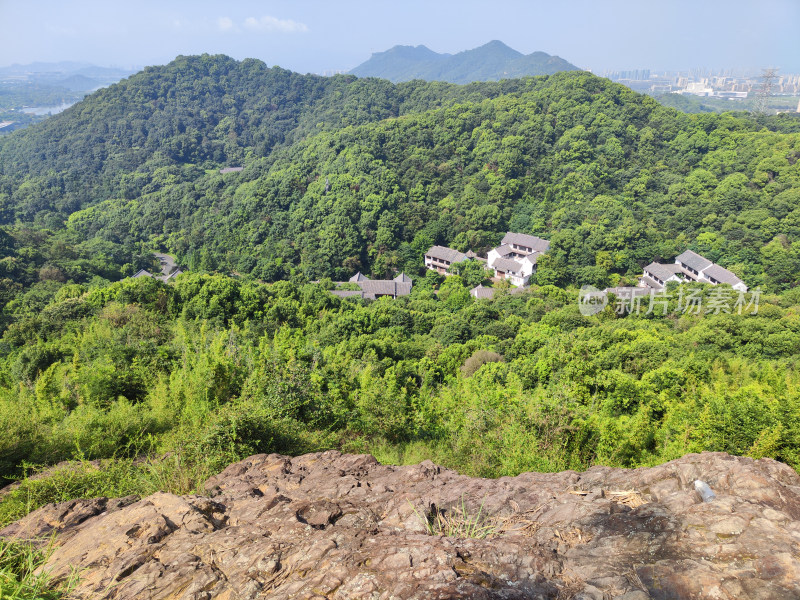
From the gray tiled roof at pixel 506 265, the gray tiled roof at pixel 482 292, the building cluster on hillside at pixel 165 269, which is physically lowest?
the building cluster on hillside at pixel 165 269

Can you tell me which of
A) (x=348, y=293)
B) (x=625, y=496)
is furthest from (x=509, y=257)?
(x=625, y=496)

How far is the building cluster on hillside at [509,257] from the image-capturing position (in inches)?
1143

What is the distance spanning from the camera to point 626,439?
634 cm

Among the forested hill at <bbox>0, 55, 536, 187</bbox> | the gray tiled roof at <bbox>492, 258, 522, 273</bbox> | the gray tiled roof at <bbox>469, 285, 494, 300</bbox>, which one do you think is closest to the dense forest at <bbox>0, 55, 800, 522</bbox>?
the forested hill at <bbox>0, 55, 536, 187</bbox>

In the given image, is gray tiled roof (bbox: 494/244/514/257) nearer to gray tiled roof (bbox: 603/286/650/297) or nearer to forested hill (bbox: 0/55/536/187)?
gray tiled roof (bbox: 603/286/650/297)

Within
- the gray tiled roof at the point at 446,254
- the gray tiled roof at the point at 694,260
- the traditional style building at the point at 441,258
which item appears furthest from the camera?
the traditional style building at the point at 441,258

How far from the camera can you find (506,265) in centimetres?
2958

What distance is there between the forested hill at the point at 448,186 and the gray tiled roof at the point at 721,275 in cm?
120

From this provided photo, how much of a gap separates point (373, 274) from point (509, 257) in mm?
9268

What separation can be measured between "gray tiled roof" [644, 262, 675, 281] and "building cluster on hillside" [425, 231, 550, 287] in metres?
6.08

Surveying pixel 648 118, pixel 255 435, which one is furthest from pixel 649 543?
pixel 648 118
